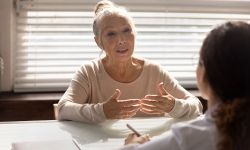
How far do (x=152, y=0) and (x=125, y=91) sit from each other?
91 centimetres

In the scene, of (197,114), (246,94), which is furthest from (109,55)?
(246,94)

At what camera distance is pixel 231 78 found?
3.65 ft

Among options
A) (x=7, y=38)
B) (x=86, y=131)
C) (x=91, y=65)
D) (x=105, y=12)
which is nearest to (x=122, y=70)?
(x=91, y=65)

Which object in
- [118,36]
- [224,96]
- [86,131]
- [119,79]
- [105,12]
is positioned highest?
[105,12]

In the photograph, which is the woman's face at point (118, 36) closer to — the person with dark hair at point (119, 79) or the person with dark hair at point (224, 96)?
the person with dark hair at point (119, 79)

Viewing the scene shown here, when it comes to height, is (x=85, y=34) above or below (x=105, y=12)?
below

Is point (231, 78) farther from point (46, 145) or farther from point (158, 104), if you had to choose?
point (158, 104)

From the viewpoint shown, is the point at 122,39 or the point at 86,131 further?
the point at 122,39

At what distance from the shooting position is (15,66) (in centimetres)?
286

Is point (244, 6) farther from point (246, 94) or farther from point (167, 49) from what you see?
point (246, 94)

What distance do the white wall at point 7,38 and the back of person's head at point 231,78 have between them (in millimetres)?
1845

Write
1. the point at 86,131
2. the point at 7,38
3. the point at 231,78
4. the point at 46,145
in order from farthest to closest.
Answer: the point at 7,38 < the point at 86,131 < the point at 46,145 < the point at 231,78

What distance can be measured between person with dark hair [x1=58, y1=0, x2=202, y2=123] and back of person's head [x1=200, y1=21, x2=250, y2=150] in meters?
0.92

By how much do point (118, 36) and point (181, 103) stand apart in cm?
48
